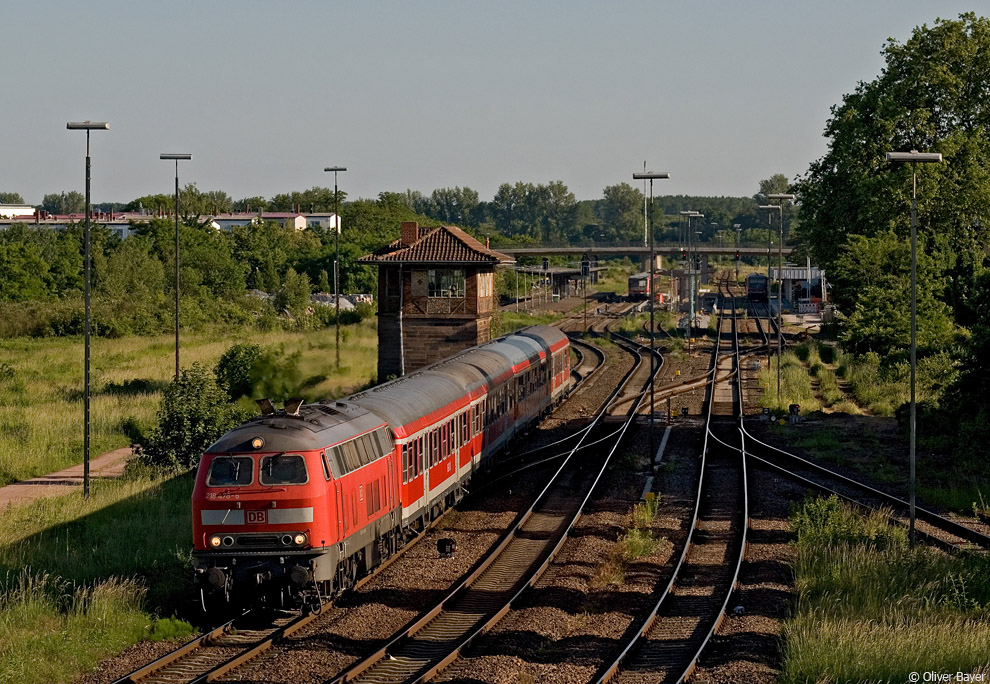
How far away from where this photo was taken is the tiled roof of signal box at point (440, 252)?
167ft

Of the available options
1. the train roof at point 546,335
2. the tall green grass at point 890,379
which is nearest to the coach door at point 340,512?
the train roof at point 546,335

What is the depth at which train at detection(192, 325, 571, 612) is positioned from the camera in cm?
1772

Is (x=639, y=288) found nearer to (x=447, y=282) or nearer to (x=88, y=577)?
(x=447, y=282)

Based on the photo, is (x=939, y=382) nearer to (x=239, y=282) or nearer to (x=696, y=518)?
(x=696, y=518)

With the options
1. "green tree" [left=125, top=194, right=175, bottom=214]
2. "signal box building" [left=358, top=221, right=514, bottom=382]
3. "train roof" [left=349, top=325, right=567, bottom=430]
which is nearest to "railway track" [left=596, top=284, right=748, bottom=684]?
"train roof" [left=349, top=325, right=567, bottom=430]

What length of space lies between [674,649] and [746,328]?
73.5 m

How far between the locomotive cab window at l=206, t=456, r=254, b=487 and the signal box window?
3408 centimetres

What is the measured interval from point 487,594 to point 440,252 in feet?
107

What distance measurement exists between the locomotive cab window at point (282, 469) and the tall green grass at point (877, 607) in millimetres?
7673

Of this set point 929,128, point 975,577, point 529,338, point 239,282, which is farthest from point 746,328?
point 975,577

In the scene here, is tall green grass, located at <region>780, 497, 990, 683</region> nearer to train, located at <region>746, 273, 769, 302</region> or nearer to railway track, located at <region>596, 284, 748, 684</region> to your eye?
railway track, located at <region>596, 284, 748, 684</region>

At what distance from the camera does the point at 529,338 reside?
43031 millimetres

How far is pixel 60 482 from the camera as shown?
109ft

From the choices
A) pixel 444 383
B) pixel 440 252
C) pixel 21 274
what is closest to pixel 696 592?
pixel 444 383
